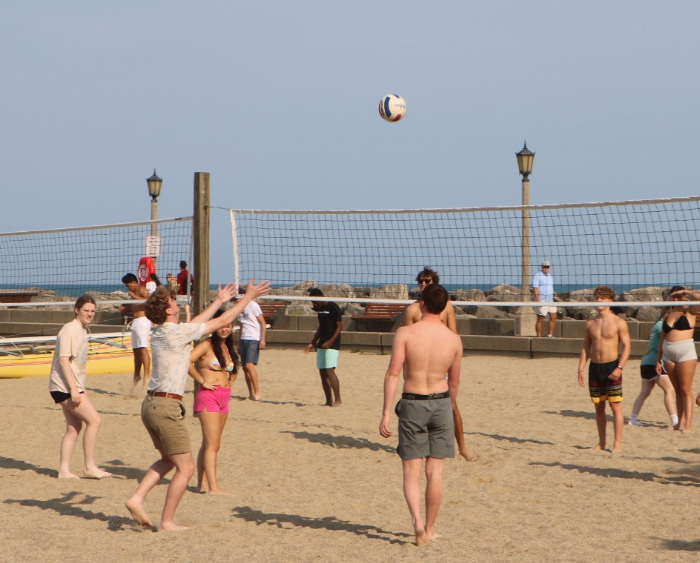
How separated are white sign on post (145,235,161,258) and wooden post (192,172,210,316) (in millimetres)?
1559

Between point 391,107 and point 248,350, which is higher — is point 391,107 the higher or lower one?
the higher one

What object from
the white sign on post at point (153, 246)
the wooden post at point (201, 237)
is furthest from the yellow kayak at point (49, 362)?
the wooden post at point (201, 237)

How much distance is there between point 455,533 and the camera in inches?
200

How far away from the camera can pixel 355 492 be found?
616 cm

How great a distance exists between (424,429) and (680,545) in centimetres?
161

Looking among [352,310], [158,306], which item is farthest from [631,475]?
[352,310]

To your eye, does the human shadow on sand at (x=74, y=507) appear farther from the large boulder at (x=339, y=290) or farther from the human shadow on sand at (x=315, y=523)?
the large boulder at (x=339, y=290)

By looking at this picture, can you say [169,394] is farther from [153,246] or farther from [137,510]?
[153,246]

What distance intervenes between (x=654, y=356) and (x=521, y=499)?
3.31 m

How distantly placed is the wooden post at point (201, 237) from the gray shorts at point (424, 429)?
326 cm

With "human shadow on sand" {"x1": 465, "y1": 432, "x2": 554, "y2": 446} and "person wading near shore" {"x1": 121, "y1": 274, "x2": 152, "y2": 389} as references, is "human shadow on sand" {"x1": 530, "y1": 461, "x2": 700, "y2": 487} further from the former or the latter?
"person wading near shore" {"x1": 121, "y1": 274, "x2": 152, "y2": 389}

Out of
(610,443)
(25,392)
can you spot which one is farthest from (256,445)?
(25,392)

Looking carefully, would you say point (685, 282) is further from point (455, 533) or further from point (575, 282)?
point (455, 533)

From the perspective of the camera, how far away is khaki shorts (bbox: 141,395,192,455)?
489cm
